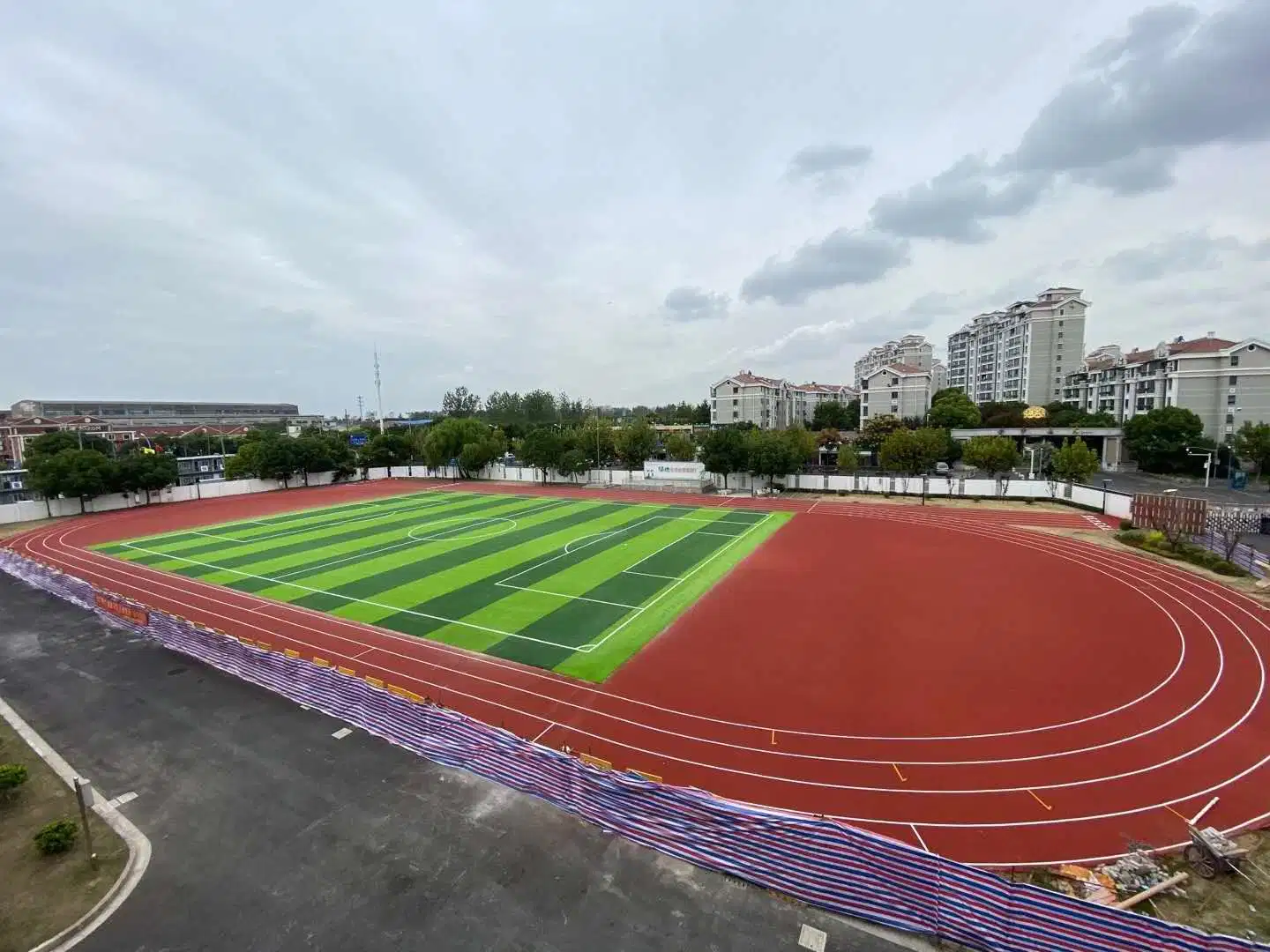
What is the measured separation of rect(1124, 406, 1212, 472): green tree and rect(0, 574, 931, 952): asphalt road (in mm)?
71710

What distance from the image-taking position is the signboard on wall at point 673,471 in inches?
2115

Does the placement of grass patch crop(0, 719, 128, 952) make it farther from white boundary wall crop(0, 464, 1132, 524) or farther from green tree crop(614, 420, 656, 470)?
green tree crop(614, 420, 656, 470)

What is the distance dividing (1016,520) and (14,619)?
5228 centimetres

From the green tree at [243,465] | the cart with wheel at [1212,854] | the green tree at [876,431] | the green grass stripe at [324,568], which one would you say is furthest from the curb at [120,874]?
the green tree at [876,431]

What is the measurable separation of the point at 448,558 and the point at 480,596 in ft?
22.8

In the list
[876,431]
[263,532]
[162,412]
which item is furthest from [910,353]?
[162,412]

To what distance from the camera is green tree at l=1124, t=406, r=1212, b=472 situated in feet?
188

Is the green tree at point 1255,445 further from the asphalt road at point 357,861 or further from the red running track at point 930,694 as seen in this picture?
the asphalt road at point 357,861

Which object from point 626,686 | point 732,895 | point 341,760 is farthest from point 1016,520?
point 341,760

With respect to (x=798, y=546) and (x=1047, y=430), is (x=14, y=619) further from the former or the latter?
(x=1047, y=430)

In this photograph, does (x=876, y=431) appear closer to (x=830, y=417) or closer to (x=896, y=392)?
(x=896, y=392)

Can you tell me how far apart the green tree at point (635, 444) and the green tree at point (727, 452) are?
10988 millimetres

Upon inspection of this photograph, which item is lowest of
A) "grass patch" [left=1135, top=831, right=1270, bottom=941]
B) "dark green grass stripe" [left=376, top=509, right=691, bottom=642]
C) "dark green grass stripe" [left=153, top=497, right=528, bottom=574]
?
"grass patch" [left=1135, top=831, right=1270, bottom=941]

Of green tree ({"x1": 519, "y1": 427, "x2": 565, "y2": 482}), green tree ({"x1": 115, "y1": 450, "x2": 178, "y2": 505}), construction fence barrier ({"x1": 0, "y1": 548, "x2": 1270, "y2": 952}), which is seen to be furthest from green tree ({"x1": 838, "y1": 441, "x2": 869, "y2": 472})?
green tree ({"x1": 115, "y1": 450, "x2": 178, "y2": 505})
